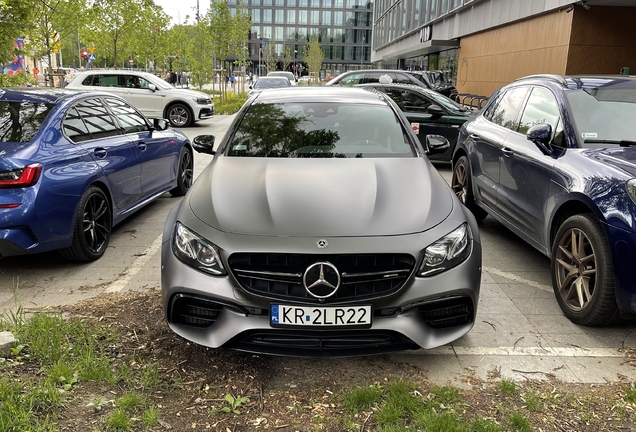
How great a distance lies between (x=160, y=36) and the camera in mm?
32094

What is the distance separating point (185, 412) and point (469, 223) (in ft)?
6.37

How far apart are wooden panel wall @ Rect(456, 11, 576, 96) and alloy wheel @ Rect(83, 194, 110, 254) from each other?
16057mm

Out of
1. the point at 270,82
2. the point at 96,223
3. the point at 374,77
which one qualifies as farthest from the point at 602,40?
the point at 96,223

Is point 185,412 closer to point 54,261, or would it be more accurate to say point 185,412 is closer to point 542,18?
point 54,261

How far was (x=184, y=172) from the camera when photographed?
7727 mm

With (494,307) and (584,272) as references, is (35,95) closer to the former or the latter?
(494,307)

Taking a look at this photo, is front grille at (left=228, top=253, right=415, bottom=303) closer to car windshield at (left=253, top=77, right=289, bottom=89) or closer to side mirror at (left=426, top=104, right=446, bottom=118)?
side mirror at (left=426, top=104, right=446, bottom=118)

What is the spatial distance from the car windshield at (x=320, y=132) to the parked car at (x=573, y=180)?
46.5 inches

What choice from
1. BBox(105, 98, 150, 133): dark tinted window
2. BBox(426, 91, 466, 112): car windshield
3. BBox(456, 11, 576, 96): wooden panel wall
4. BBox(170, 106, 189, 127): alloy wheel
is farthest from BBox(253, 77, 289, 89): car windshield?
BBox(105, 98, 150, 133): dark tinted window

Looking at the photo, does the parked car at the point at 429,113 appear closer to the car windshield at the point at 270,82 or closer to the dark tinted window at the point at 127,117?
the dark tinted window at the point at 127,117

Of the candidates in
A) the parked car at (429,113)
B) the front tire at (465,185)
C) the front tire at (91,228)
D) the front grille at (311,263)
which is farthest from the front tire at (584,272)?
the parked car at (429,113)

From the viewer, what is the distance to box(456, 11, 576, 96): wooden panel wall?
1752 cm

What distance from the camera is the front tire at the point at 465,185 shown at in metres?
6.43

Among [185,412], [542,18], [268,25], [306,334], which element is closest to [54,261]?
[185,412]
